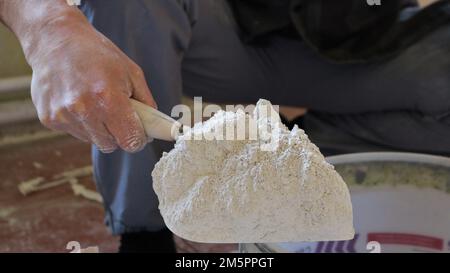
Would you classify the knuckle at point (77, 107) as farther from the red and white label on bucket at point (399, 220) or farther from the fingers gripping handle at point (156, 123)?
the red and white label on bucket at point (399, 220)

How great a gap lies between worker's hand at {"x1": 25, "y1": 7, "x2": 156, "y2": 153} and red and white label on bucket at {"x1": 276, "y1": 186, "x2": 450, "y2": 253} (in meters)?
0.34

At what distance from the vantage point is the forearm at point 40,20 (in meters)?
0.53

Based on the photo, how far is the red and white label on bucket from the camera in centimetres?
72

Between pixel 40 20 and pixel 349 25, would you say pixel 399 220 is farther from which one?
pixel 40 20

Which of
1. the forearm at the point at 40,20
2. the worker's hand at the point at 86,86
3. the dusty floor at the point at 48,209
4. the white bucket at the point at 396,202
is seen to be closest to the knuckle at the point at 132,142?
the worker's hand at the point at 86,86

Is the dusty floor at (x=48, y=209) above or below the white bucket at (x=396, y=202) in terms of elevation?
below

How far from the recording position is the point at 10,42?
1.03m

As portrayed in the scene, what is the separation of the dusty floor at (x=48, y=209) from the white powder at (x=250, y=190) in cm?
37

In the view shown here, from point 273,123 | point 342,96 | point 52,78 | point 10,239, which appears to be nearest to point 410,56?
point 342,96

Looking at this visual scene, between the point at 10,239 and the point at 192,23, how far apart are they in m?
0.44

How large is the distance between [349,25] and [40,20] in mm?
410

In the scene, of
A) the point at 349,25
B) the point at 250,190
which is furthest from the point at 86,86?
the point at 349,25

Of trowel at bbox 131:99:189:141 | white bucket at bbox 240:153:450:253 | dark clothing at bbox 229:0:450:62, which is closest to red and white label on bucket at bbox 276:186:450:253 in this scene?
white bucket at bbox 240:153:450:253

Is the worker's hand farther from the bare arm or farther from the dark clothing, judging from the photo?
the dark clothing
